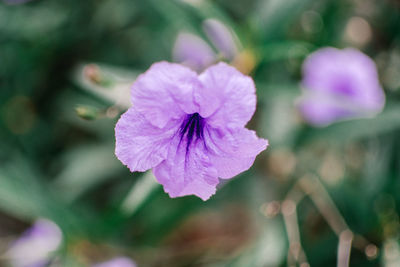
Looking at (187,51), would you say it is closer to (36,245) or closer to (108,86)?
(108,86)

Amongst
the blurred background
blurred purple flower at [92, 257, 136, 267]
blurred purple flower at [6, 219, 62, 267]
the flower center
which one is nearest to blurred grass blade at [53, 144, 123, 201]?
the blurred background

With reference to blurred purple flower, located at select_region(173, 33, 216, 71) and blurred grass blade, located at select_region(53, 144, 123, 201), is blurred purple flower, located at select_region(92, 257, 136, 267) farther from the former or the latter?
blurred purple flower, located at select_region(173, 33, 216, 71)

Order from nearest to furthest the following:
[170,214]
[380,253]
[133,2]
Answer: [380,253], [170,214], [133,2]

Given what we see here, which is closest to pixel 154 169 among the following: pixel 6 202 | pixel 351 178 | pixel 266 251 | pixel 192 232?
pixel 266 251

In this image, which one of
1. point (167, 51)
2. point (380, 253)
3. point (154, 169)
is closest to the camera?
point (154, 169)

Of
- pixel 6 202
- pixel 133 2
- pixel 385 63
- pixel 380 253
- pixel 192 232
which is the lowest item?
pixel 192 232

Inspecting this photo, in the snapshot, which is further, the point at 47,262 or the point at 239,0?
the point at 239,0

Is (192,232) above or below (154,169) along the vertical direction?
below

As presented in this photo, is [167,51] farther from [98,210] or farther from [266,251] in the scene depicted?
[266,251]
